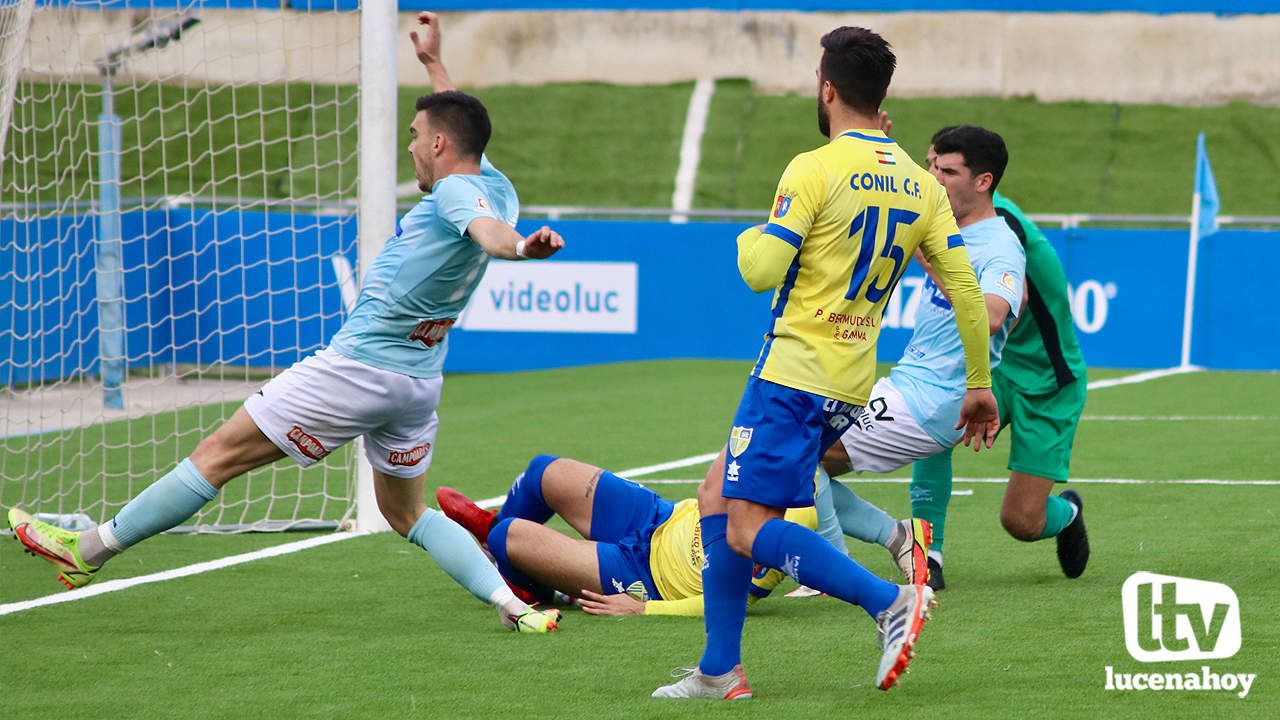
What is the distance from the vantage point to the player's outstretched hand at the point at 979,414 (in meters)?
4.72

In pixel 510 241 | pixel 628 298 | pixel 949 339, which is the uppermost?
pixel 510 241

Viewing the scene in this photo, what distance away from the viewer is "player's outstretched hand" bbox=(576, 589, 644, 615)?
5.86 m

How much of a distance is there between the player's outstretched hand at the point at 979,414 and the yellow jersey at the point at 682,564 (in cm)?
105

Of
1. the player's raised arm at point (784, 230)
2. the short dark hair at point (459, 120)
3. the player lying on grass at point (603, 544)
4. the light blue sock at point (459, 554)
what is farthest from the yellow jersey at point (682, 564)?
the player's raised arm at point (784, 230)

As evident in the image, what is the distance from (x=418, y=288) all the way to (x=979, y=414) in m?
1.97

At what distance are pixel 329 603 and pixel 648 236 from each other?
11.2 m

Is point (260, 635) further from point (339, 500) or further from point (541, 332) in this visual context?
point (541, 332)

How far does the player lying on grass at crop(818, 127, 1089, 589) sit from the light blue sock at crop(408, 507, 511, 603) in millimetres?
1200

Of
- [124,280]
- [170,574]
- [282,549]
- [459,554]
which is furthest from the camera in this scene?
[124,280]

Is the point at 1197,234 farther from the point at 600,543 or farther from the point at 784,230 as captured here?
the point at 784,230

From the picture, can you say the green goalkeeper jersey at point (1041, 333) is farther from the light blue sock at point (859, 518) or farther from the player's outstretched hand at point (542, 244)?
Result: the player's outstretched hand at point (542, 244)

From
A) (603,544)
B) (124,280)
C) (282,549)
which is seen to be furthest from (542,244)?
(124,280)

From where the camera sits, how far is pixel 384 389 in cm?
569

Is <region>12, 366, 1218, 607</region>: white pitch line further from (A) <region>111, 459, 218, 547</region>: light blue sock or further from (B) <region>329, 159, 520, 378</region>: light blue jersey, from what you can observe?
(B) <region>329, 159, 520, 378</region>: light blue jersey
